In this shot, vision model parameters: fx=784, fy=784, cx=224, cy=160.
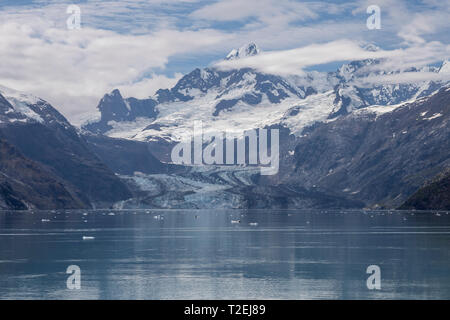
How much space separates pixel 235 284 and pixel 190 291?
1104 centimetres

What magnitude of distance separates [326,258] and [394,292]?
5715 cm

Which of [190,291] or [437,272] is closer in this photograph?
[190,291]

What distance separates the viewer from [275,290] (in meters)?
131

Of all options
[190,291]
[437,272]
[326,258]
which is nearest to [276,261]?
[326,258]

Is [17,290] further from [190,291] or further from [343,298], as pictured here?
[343,298]
